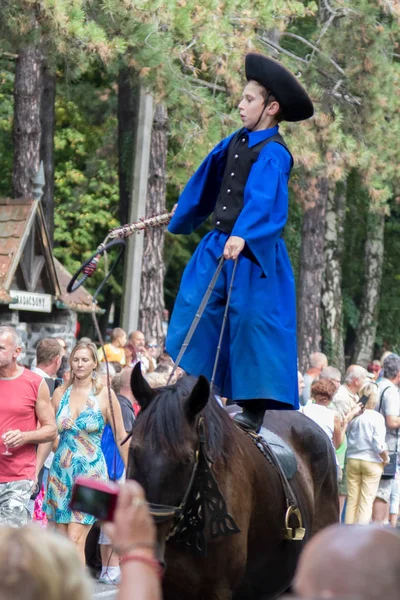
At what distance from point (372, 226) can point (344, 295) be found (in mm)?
4565

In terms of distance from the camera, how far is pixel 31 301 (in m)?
18.0

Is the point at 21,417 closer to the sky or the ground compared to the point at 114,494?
closer to the ground

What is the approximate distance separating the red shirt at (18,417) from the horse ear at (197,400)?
3.56m

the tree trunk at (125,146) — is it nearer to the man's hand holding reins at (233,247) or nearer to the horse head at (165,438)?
the man's hand holding reins at (233,247)

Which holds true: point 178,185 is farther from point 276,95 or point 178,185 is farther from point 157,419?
point 157,419

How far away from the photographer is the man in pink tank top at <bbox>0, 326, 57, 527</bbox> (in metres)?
8.20

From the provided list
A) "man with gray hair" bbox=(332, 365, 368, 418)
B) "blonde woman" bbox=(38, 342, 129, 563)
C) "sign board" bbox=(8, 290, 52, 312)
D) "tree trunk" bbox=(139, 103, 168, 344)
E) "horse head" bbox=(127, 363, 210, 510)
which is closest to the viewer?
"horse head" bbox=(127, 363, 210, 510)

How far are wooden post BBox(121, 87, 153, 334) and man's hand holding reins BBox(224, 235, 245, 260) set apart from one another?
1221 centimetres

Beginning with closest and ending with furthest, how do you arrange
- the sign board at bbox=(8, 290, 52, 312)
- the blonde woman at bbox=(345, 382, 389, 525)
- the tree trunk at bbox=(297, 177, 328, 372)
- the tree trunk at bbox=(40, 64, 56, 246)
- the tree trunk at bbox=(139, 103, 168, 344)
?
the blonde woman at bbox=(345, 382, 389, 525), the sign board at bbox=(8, 290, 52, 312), the tree trunk at bbox=(139, 103, 168, 344), the tree trunk at bbox=(40, 64, 56, 246), the tree trunk at bbox=(297, 177, 328, 372)

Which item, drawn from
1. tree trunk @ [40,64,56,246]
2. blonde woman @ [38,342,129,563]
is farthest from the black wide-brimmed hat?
tree trunk @ [40,64,56,246]

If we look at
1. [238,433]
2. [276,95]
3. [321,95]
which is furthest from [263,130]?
[321,95]

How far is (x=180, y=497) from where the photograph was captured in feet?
15.5

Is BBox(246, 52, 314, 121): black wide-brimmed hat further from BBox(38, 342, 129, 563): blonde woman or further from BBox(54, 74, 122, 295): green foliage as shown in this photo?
BBox(54, 74, 122, 295): green foliage

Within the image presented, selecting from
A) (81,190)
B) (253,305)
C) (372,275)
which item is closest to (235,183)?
(253,305)
